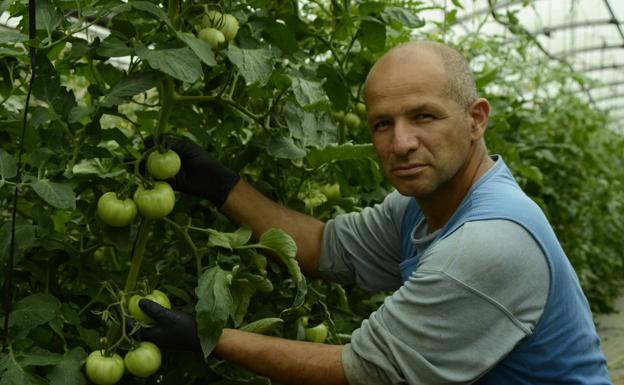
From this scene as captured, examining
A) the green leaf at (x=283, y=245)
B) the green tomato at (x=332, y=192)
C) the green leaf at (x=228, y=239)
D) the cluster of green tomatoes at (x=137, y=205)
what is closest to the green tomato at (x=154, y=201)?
the cluster of green tomatoes at (x=137, y=205)

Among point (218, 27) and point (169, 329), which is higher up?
point (218, 27)

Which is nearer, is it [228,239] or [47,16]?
[47,16]

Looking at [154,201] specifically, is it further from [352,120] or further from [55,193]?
[352,120]

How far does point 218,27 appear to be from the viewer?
4.99 ft

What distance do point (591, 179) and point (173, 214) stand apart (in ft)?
13.1

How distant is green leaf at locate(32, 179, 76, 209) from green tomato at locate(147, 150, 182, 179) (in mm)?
192

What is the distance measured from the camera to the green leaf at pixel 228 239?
58.6 inches

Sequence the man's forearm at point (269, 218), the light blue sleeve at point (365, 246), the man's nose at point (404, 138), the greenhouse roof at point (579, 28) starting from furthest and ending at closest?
1. the greenhouse roof at point (579, 28)
2. the light blue sleeve at point (365, 246)
3. the man's forearm at point (269, 218)
4. the man's nose at point (404, 138)

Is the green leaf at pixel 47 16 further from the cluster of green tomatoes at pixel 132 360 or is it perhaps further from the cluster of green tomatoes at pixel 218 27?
the cluster of green tomatoes at pixel 132 360

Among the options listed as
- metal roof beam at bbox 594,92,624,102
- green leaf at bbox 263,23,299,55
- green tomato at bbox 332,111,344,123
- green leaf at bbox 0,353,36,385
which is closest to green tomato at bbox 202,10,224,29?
green leaf at bbox 263,23,299,55

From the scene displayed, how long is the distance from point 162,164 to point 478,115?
72 cm

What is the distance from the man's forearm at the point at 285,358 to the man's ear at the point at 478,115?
0.57m

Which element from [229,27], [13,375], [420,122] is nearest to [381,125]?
[420,122]

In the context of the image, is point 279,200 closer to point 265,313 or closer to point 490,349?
point 265,313
